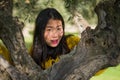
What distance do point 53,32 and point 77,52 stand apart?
0.46 metres

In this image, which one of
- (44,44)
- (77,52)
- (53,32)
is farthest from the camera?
(44,44)

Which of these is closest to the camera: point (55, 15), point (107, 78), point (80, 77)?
point (107, 78)

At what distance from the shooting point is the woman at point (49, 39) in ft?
12.9

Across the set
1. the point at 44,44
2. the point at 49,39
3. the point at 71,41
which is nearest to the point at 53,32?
the point at 49,39

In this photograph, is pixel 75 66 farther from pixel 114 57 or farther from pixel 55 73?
pixel 114 57

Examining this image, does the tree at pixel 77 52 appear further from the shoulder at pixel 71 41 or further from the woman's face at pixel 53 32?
the shoulder at pixel 71 41

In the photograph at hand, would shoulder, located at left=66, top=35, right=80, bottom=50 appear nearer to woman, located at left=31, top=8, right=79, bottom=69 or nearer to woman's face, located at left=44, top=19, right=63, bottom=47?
woman, located at left=31, top=8, right=79, bottom=69

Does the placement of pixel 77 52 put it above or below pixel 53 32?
below

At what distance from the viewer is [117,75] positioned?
2.92m

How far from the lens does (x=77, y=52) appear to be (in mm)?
3537

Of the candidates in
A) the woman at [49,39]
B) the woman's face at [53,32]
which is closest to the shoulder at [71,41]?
the woman at [49,39]

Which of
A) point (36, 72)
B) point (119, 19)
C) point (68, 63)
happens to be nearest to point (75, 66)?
point (68, 63)

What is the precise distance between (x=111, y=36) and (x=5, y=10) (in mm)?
1092

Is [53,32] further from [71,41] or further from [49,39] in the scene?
[71,41]
